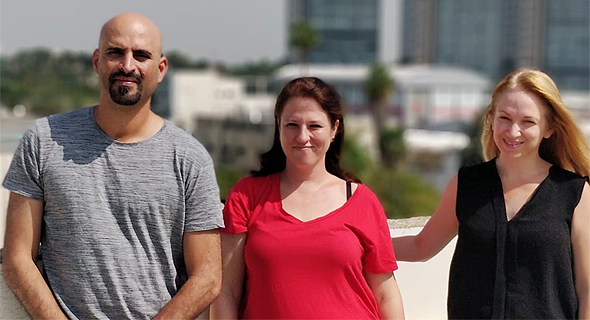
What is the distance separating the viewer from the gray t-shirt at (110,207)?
2516mm

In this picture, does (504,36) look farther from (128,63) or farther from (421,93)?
(128,63)

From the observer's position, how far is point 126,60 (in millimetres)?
2533

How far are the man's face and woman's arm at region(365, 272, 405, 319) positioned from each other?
1022mm

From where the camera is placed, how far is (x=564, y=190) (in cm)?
268

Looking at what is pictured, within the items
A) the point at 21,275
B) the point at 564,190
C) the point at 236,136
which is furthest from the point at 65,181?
the point at 236,136

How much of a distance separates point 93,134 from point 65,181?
0.62 ft

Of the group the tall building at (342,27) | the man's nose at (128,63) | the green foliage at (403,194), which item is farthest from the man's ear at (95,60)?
the tall building at (342,27)

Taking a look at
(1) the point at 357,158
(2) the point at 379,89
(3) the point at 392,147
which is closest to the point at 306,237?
(1) the point at 357,158

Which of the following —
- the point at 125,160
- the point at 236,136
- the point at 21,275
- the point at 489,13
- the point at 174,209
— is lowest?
the point at 236,136

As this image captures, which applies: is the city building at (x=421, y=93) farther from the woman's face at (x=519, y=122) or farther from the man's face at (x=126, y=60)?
the man's face at (x=126, y=60)

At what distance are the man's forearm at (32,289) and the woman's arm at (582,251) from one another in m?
1.76

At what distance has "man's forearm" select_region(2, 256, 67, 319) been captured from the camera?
2.53m

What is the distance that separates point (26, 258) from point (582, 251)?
6.24 ft

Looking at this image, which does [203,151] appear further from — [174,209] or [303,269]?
[303,269]
